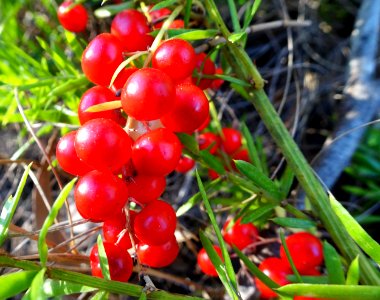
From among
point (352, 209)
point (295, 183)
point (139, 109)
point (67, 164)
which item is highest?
point (139, 109)

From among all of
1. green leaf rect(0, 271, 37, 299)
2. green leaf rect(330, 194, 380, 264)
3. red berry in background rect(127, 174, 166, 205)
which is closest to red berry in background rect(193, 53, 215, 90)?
red berry in background rect(127, 174, 166, 205)

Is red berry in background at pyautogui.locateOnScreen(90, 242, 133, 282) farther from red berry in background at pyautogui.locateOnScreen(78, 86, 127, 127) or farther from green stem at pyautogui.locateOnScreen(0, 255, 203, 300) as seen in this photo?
red berry in background at pyautogui.locateOnScreen(78, 86, 127, 127)

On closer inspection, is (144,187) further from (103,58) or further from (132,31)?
(132,31)

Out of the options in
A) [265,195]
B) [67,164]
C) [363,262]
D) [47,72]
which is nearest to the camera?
[67,164]

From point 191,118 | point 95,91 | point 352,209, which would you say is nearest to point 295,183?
point 352,209

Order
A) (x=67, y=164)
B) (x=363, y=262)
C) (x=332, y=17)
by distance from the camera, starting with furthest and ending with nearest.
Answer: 1. (x=332, y=17)
2. (x=363, y=262)
3. (x=67, y=164)

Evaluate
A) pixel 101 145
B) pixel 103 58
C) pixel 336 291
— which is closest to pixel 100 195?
pixel 101 145

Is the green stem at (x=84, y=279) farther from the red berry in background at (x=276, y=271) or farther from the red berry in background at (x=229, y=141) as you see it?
the red berry in background at (x=229, y=141)

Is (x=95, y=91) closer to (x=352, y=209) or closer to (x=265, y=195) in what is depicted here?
(x=265, y=195)
